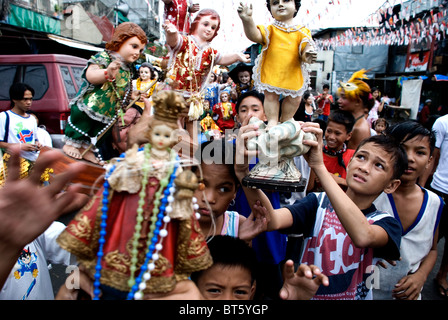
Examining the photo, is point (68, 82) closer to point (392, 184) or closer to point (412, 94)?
point (392, 184)

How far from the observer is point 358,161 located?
171 cm

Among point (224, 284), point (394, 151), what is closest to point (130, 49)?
point (224, 284)

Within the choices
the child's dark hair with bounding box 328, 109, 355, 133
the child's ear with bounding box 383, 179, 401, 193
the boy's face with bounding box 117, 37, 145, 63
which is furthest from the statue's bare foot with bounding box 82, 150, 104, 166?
the child's dark hair with bounding box 328, 109, 355, 133

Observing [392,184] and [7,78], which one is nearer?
[392,184]

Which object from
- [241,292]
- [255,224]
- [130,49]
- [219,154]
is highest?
[130,49]

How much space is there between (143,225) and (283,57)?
1184 millimetres

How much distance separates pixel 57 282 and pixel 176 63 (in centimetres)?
219

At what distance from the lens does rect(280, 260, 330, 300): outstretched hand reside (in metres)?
1.18

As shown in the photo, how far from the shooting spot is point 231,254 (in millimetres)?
1547

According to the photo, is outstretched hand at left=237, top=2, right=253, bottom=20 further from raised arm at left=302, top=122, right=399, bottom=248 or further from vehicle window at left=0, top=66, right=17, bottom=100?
vehicle window at left=0, top=66, right=17, bottom=100

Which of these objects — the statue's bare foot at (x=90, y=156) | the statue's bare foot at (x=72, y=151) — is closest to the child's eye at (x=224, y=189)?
the statue's bare foot at (x=90, y=156)
